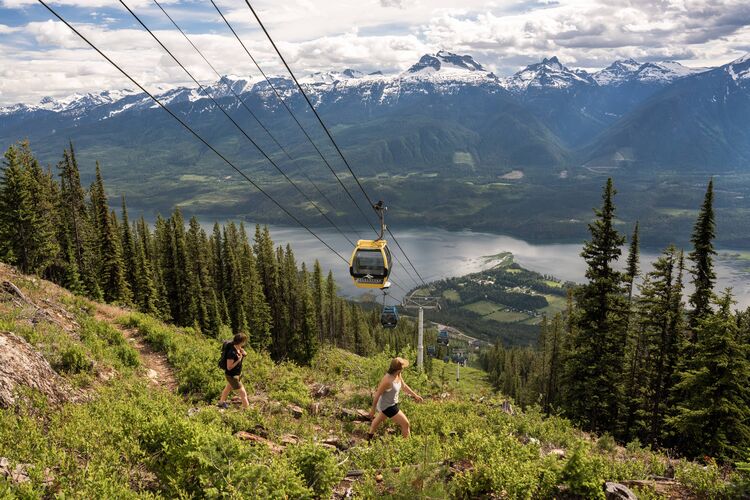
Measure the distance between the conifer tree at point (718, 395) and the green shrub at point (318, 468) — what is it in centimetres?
2189

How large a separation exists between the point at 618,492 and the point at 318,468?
16.8ft

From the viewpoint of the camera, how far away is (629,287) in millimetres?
26625

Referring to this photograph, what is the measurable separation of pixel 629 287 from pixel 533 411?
1718cm

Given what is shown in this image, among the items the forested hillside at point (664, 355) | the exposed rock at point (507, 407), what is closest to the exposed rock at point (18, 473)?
the exposed rock at point (507, 407)

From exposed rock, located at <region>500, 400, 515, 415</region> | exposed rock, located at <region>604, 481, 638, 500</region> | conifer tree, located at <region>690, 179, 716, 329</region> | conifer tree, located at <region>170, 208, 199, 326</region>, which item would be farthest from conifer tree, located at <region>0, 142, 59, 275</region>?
conifer tree, located at <region>690, 179, 716, 329</region>

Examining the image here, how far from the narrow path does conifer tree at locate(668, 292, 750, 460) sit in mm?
23661

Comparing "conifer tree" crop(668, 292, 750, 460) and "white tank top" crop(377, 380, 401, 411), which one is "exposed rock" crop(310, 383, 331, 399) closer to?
"white tank top" crop(377, 380, 401, 411)

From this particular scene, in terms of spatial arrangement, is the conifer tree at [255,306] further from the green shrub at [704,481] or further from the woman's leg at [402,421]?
the green shrub at [704,481]

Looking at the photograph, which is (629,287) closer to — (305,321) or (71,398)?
(71,398)

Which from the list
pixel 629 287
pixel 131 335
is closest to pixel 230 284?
pixel 131 335

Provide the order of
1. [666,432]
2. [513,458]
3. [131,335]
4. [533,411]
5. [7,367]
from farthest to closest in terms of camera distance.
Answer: [666,432] < [131,335] < [533,411] < [7,367] < [513,458]

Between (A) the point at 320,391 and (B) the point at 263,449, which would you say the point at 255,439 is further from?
(A) the point at 320,391

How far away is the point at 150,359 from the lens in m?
16.6

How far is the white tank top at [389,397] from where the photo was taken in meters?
10.3
